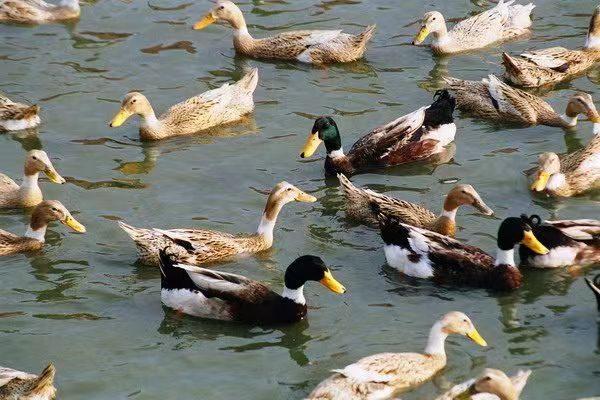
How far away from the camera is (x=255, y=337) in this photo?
11.6 meters

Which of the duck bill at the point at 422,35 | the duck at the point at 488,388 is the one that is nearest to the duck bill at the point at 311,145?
the duck bill at the point at 422,35

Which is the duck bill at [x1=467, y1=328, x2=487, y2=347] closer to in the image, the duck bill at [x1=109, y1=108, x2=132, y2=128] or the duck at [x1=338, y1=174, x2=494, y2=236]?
the duck at [x1=338, y1=174, x2=494, y2=236]

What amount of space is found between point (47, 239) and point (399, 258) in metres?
3.52

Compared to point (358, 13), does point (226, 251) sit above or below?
below

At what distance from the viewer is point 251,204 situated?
14242mm

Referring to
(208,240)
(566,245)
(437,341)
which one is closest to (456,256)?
(566,245)

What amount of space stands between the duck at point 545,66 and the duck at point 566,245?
4.79 meters

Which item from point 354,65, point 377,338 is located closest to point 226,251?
point 377,338

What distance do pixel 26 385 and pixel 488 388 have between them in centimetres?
345

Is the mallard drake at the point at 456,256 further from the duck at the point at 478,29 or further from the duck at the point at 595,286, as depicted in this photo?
the duck at the point at 478,29

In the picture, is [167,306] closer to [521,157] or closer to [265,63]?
[521,157]

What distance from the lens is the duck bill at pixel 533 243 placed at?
12.3 meters

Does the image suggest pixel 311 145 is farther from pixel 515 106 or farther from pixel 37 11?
pixel 37 11

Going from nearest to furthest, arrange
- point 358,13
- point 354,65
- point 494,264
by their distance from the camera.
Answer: point 494,264 → point 354,65 → point 358,13
